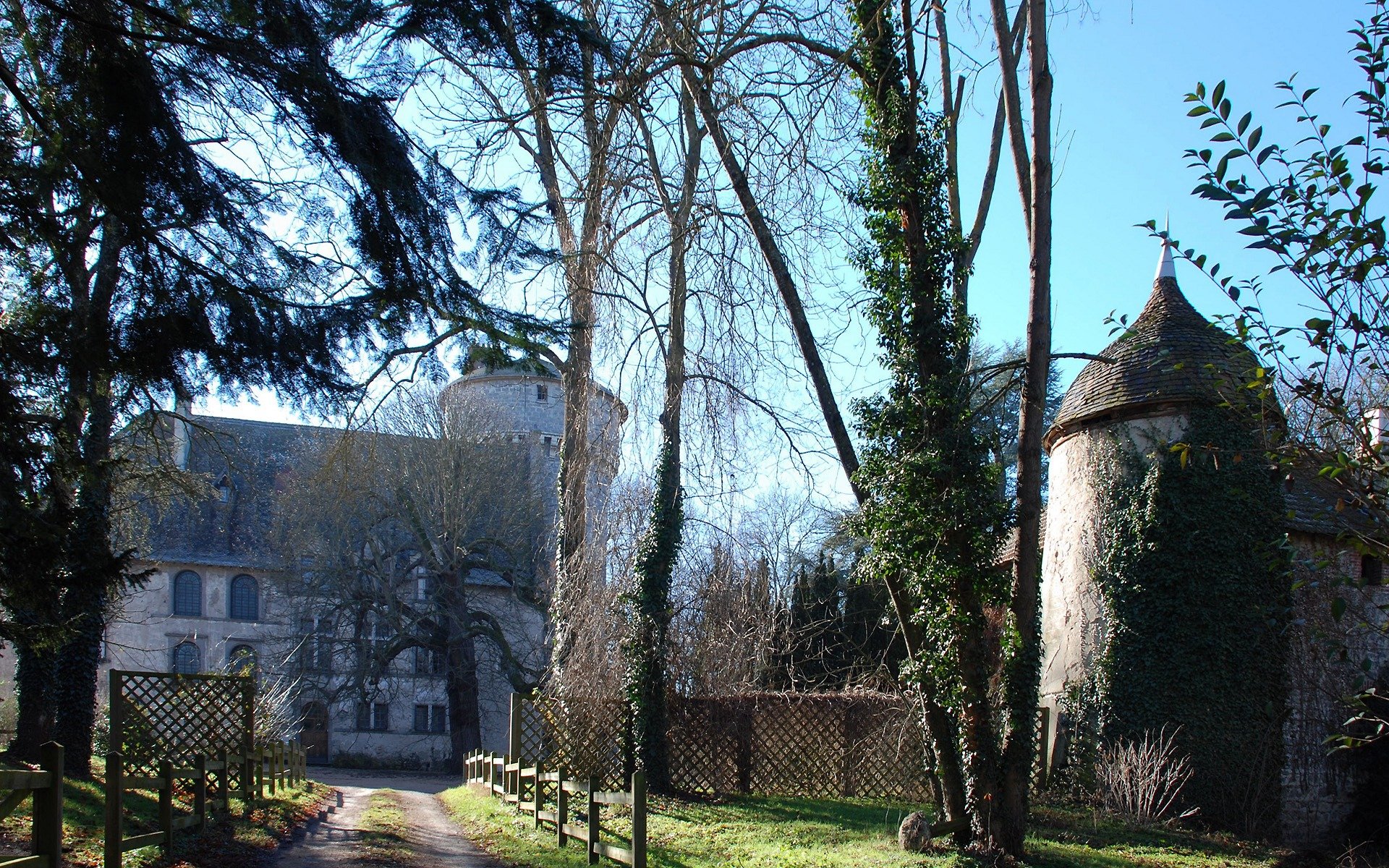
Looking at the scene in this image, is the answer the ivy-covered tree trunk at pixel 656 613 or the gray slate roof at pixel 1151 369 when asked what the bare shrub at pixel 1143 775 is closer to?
the gray slate roof at pixel 1151 369

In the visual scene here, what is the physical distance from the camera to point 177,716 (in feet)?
44.9

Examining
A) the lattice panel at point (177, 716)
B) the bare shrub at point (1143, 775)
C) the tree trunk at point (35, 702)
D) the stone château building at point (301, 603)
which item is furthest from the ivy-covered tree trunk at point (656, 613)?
the stone château building at point (301, 603)

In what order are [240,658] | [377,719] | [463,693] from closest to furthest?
[240,658]
[463,693]
[377,719]

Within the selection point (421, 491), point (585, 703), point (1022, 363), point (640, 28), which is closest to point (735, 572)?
point (585, 703)

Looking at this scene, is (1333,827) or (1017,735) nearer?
(1017,735)

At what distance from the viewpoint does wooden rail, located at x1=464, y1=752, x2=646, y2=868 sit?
8062mm

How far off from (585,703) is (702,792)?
80.9 inches

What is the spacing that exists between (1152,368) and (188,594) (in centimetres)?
3467

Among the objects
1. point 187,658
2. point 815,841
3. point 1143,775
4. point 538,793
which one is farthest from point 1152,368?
point 187,658

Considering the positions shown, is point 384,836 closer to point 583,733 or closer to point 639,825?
point 639,825

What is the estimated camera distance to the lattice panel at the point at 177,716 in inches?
519

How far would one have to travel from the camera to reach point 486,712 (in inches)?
1412

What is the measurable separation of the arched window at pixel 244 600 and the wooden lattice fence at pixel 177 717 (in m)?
26.9

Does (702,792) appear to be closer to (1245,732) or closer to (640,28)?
(1245,732)
